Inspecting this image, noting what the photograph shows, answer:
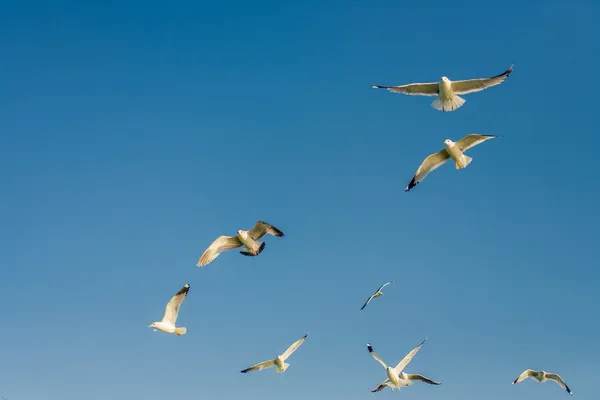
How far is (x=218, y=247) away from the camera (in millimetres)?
23297

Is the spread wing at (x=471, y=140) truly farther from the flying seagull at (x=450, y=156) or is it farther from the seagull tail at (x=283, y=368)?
the seagull tail at (x=283, y=368)

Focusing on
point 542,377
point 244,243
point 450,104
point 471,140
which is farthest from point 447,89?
point 542,377


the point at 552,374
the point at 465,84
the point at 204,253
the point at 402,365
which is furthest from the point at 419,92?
the point at 552,374

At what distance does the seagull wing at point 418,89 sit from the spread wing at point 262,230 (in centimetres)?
527

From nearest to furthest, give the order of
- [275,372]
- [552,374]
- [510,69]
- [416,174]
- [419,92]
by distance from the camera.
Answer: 1. [510,69]
2. [419,92]
3. [416,174]
4. [275,372]
5. [552,374]

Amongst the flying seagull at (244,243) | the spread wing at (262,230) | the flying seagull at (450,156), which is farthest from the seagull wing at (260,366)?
the flying seagull at (450,156)

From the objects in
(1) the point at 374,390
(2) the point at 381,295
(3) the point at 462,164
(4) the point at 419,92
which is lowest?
(1) the point at 374,390

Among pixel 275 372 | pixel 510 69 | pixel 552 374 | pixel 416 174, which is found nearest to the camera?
pixel 510 69

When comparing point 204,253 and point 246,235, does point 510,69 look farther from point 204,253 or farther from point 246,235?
point 204,253

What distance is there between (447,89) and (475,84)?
31.1 inches

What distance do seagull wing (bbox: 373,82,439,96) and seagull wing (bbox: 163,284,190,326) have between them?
9.56 metres

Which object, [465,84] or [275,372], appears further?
[275,372]

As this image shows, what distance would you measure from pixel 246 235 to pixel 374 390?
7821mm

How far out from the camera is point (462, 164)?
21922 millimetres
